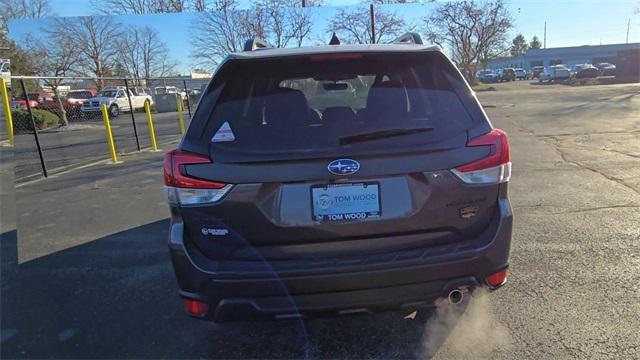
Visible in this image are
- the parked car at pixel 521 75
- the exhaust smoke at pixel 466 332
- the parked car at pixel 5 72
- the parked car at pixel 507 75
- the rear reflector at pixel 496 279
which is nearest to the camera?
the rear reflector at pixel 496 279

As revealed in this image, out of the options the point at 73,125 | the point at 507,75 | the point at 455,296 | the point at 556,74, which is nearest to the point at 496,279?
Result: the point at 455,296

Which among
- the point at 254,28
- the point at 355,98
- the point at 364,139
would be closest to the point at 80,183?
the point at 355,98

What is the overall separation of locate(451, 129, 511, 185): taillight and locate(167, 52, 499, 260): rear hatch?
3cm

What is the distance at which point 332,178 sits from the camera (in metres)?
2.29

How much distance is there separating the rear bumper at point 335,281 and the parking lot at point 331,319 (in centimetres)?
62

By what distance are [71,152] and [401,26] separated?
18.8 meters

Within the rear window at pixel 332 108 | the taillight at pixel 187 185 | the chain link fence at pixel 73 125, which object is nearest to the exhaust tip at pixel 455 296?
the rear window at pixel 332 108

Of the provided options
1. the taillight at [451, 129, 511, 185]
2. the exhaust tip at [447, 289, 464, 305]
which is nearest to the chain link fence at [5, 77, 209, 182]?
the taillight at [451, 129, 511, 185]

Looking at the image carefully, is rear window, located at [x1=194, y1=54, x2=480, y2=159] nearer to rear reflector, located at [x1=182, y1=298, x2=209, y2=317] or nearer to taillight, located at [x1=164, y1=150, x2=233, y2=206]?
taillight, located at [x1=164, y1=150, x2=233, y2=206]

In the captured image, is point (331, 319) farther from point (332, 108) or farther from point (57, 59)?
point (57, 59)

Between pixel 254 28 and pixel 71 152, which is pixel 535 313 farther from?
pixel 254 28

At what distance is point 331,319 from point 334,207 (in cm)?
127

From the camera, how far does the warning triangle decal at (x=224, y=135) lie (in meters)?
2.39

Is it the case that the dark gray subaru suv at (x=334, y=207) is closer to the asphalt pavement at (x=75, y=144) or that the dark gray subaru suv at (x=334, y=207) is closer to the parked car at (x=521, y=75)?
the asphalt pavement at (x=75, y=144)
